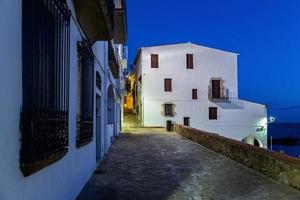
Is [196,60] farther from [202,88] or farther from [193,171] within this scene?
[193,171]

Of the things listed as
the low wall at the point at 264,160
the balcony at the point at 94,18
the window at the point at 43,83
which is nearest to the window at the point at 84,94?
the balcony at the point at 94,18

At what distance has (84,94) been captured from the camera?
28.9ft

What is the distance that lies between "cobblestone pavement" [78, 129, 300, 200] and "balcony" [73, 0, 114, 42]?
3.27m

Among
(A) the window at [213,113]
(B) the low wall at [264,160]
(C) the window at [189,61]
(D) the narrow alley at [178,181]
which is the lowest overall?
(D) the narrow alley at [178,181]

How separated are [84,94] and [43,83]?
4.02m

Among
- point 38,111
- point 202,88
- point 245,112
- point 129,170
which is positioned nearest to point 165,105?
point 202,88

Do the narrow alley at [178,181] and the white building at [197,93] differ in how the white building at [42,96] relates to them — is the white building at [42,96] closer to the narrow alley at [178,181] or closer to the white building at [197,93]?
the narrow alley at [178,181]

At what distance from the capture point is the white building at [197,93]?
43938 millimetres

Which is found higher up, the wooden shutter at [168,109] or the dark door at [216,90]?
the dark door at [216,90]

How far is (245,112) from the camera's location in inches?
1769

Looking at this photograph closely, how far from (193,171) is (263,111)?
117 feet

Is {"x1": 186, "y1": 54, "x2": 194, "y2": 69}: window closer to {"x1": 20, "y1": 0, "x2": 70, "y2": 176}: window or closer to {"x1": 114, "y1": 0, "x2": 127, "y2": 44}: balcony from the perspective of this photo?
{"x1": 114, "y1": 0, "x2": 127, "y2": 44}: balcony

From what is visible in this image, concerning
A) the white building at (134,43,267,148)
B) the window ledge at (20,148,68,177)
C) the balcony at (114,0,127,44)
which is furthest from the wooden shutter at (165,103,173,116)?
the window ledge at (20,148,68,177)

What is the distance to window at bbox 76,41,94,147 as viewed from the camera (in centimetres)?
810
